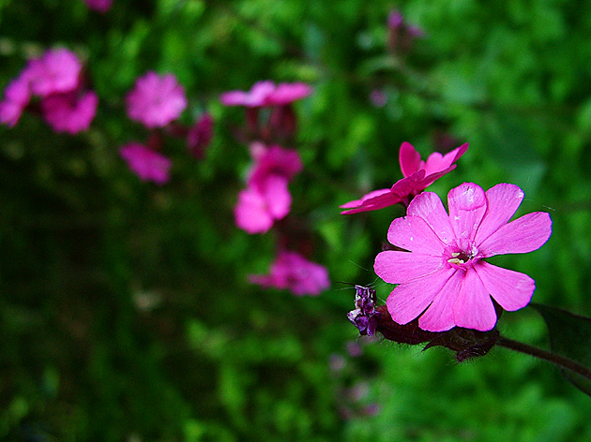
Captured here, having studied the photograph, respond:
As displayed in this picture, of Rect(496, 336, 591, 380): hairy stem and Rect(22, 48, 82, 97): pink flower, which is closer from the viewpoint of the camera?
Rect(496, 336, 591, 380): hairy stem

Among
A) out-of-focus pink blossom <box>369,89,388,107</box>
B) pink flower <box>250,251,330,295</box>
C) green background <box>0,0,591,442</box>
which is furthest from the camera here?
out-of-focus pink blossom <box>369,89,388,107</box>

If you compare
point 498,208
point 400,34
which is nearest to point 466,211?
point 498,208

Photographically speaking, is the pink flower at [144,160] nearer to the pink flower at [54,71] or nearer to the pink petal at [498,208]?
the pink flower at [54,71]

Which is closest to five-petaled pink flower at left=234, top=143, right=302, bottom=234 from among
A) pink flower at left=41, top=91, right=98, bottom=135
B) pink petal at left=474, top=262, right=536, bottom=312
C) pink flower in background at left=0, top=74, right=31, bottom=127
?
pink flower at left=41, top=91, right=98, bottom=135

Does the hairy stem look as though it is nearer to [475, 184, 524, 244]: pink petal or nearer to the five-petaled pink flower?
[475, 184, 524, 244]: pink petal

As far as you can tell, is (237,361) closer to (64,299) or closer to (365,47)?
(64,299)

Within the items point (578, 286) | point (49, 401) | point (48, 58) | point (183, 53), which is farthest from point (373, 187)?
point (49, 401)
